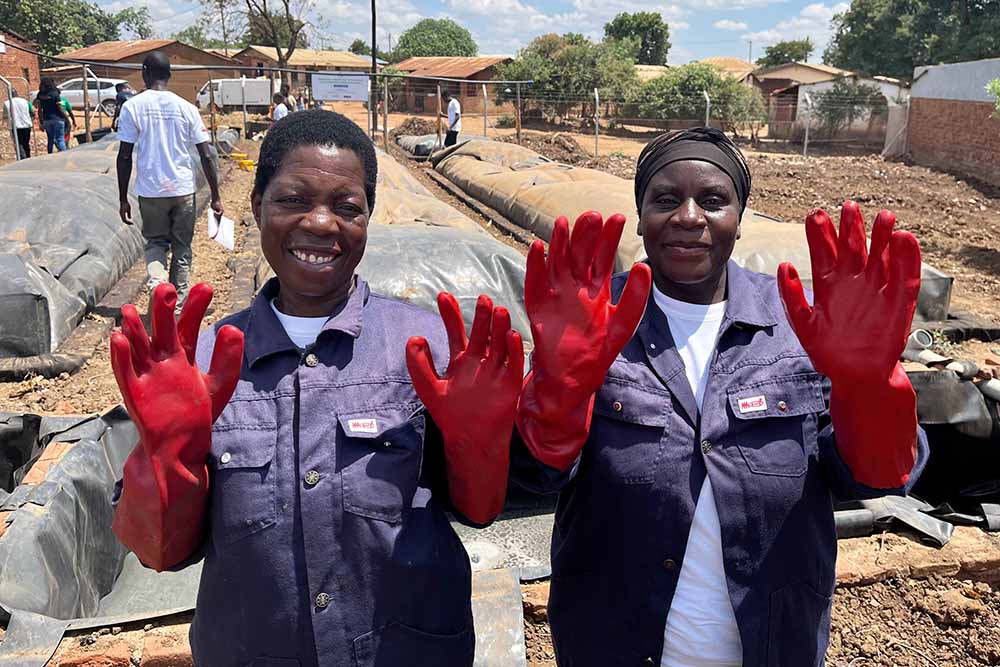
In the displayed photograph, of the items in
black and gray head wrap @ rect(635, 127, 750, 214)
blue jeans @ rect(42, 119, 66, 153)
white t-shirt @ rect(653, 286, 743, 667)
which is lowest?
white t-shirt @ rect(653, 286, 743, 667)

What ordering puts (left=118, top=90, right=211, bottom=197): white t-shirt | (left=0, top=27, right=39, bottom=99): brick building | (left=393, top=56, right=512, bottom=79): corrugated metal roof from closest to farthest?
(left=118, top=90, right=211, bottom=197): white t-shirt
(left=0, top=27, right=39, bottom=99): brick building
(left=393, top=56, right=512, bottom=79): corrugated metal roof

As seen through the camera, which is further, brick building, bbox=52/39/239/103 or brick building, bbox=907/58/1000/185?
brick building, bbox=52/39/239/103

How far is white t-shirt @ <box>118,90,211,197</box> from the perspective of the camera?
494 cm

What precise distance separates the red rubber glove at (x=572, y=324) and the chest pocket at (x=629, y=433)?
115 millimetres

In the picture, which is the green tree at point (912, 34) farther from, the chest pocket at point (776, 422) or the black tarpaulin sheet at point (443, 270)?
the chest pocket at point (776, 422)

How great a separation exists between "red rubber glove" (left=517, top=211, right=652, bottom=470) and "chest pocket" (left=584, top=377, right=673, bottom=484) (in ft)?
0.38

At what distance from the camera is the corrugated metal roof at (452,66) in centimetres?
3325

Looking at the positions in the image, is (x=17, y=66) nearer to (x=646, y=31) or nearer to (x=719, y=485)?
(x=719, y=485)

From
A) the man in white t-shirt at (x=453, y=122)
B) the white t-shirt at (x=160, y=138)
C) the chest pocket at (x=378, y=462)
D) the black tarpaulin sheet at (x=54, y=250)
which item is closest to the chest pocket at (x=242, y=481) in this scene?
the chest pocket at (x=378, y=462)

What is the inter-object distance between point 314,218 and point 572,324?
1.53 ft

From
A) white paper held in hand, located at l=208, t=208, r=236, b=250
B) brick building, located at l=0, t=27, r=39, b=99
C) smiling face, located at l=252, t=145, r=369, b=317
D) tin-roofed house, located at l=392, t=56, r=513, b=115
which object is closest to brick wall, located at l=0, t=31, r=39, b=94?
brick building, located at l=0, t=27, r=39, b=99

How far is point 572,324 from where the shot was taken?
1224 millimetres

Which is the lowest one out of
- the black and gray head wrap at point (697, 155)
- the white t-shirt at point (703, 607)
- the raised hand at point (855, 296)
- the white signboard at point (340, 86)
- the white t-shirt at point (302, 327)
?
the white t-shirt at point (703, 607)

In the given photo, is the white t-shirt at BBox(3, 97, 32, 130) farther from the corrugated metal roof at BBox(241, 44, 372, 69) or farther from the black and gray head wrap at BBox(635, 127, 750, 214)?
the corrugated metal roof at BBox(241, 44, 372, 69)
